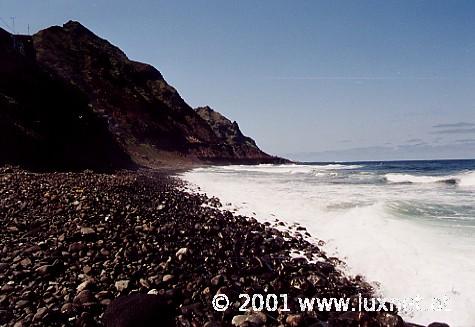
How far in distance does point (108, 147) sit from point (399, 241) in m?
31.2

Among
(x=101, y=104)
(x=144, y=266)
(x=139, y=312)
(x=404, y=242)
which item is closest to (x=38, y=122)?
(x=144, y=266)

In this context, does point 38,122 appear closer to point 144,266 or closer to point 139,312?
point 144,266

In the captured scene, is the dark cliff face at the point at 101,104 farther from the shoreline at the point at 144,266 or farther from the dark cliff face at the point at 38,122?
the shoreline at the point at 144,266

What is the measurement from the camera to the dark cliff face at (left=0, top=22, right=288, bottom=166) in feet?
68.4

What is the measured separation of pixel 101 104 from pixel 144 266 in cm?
6465

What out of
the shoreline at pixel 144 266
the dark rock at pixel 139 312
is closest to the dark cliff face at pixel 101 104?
the shoreline at pixel 144 266

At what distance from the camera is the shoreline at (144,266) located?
396 cm

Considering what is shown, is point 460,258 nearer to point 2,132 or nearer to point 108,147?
point 2,132

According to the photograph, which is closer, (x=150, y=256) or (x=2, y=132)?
(x=150, y=256)

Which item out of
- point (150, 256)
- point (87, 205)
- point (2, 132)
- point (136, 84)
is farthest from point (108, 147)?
point (136, 84)

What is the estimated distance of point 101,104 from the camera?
6322cm

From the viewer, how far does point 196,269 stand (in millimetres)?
5086

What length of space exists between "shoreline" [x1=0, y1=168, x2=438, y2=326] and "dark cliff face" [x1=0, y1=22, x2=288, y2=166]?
13154 mm

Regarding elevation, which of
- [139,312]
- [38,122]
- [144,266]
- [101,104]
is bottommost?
[139,312]
